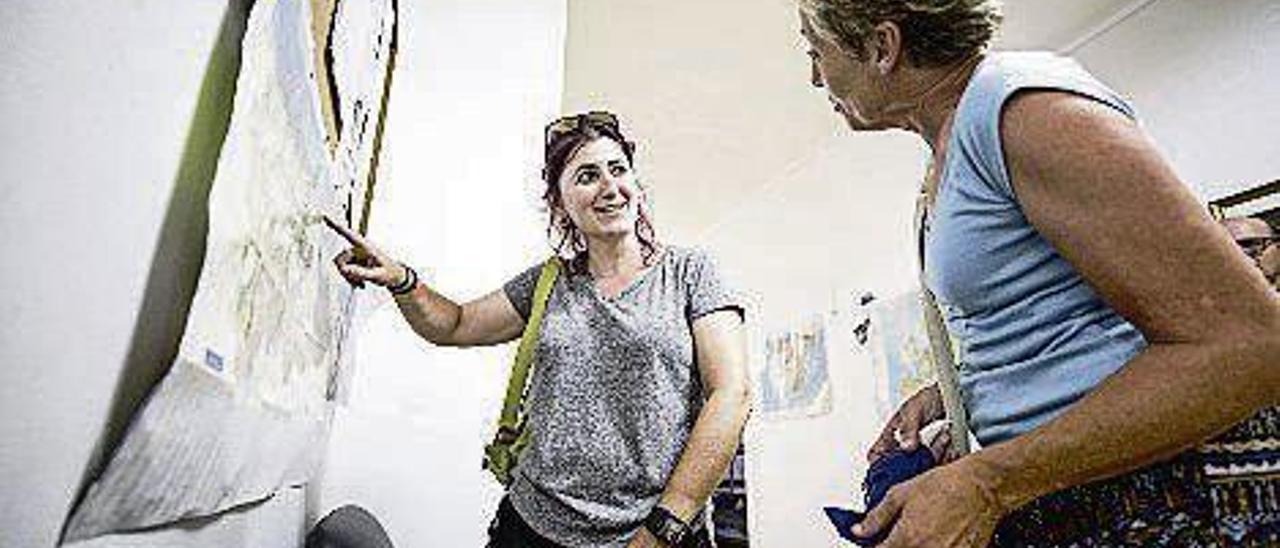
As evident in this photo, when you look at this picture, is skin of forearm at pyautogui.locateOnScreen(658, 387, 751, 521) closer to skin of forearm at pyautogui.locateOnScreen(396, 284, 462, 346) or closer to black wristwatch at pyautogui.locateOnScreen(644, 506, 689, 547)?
black wristwatch at pyautogui.locateOnScreen(644, 506, 689, 547)

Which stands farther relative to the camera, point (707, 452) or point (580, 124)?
point (580, 124)

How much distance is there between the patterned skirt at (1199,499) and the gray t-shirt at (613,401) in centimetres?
55

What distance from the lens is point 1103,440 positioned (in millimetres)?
583

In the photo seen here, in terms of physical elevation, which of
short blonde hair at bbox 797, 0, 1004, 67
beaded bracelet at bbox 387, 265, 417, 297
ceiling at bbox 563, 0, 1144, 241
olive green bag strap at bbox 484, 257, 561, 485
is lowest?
olive green bag strap at bbox 484, 257, 561, 485

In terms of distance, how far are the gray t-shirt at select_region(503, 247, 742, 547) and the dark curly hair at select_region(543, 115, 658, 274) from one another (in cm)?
9

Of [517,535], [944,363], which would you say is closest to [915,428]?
[944,363]

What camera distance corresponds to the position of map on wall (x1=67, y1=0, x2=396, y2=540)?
42 cm

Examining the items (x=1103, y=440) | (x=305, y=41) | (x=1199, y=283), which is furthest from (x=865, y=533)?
(x=305, y=41)

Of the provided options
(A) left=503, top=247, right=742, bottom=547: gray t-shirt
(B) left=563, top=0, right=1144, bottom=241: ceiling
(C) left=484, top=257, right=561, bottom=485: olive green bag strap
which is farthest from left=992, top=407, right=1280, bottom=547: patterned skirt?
(B) left=563, top=0, right=1144, bottom=241: ceiling

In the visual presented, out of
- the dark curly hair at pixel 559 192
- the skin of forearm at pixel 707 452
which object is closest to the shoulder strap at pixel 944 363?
the skin of forearm at pixel 707 452

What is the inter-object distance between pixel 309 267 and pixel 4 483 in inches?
17.0

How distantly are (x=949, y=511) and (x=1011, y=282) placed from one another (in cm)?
21

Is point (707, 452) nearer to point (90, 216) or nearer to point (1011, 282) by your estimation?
point (1011, 282)

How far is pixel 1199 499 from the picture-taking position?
62 cm
